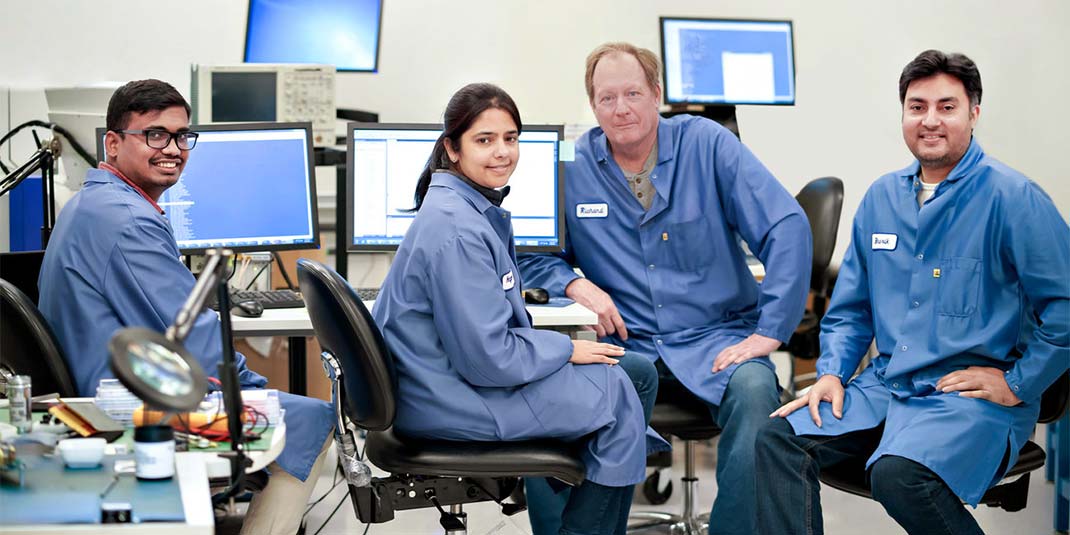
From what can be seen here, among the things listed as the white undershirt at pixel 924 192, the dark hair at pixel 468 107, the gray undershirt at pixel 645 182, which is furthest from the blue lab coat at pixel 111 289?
the white undershirt at pixel 924 192

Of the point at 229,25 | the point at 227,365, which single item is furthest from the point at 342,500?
the point at 229,25

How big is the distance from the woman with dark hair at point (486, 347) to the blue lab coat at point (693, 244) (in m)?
0.64

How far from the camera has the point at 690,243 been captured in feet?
10.0

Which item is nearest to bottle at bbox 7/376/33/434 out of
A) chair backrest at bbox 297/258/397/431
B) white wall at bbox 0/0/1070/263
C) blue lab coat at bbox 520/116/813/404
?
chair backrest at bbox 297/258/397/431

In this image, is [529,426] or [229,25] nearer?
[529,426]

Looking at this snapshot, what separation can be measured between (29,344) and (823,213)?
2736 mm

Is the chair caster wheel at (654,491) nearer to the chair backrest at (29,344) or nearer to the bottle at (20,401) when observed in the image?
the chair backrest at (29,344)

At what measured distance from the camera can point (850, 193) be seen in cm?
573

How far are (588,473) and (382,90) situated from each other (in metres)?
3.46

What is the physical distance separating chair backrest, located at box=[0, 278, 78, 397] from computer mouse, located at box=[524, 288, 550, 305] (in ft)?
4.00

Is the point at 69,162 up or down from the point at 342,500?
up

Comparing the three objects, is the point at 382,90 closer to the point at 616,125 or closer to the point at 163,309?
the point at 616,125

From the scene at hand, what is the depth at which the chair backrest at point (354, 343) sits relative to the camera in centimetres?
211

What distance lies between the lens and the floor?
10.9 feet
